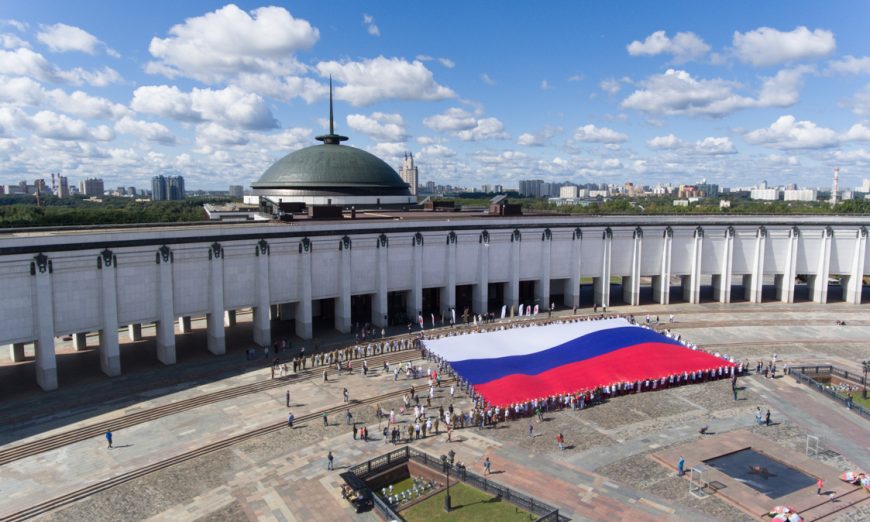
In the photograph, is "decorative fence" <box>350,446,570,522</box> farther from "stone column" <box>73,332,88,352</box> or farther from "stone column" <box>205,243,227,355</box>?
"stone column" <box>73,332,88,352</box>

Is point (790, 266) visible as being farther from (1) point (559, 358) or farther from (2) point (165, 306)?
(2) point (165, 306)

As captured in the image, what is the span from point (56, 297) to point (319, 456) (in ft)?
80.2

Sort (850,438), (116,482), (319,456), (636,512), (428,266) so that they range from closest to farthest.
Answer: (636,512) → (116,482) → (319,456) → (850,438) → (428,266)

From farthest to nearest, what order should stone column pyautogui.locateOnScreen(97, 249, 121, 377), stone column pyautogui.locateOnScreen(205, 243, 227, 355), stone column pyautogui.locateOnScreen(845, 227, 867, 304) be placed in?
stone column pyautogui.locateOnScreen(845, 227, 867, 304), stone column pyautogui.locateOnScreen(205, 243, 227, 355), stone column pyautogui.locateOnScreen(97, 249, 121, 377)

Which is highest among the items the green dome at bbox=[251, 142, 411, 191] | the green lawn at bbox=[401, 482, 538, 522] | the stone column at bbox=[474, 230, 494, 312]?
the green dome at bbox=[251, 142, 411, 191]

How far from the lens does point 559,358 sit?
43.7 metres

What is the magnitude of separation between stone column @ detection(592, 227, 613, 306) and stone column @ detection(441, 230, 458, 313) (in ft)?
65.6

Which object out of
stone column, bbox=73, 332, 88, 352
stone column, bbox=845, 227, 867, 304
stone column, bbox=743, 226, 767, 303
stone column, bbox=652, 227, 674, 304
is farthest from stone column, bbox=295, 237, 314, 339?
stone column, bbox=845, 227, 867, 304

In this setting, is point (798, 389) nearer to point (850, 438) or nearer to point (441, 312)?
point (850, 438)

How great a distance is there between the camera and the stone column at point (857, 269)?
7231cm

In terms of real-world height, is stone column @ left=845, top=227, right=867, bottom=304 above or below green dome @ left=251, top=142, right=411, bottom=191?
below

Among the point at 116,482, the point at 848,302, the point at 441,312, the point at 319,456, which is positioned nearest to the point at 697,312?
the point at 848,302

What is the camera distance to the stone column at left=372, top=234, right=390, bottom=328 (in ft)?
188

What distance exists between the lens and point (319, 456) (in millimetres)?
31375
